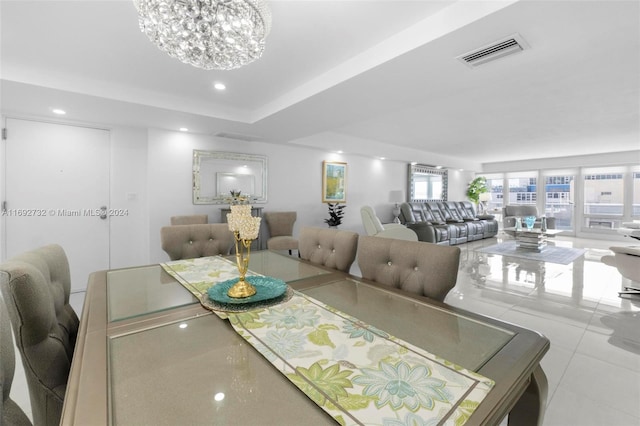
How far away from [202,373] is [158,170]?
4243mm

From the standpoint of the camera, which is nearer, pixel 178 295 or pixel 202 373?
pixel 202 373

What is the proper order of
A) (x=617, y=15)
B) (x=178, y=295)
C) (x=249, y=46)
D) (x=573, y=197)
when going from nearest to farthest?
(x=178, y=295) < (x=249, y=46) < (x=617, y=15) < (x=573, y=197)

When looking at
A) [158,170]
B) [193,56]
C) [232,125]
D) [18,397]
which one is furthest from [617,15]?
[158,170]

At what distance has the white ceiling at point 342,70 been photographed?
1.82 meters

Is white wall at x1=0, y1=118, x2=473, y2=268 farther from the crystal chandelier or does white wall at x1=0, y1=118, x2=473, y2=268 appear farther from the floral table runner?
the floral table runner

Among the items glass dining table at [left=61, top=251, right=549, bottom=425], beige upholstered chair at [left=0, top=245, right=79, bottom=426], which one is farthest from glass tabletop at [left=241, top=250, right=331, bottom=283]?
beige upholstered chair at [left=0, top=245, right=79, bottom=426]

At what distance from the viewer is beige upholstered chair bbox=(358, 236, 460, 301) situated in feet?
4.36

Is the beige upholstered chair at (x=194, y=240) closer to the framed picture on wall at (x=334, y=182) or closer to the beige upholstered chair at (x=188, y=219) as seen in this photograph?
the beige upholstered chair at (x=188, y=219)

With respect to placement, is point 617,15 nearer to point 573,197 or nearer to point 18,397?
point 18,397

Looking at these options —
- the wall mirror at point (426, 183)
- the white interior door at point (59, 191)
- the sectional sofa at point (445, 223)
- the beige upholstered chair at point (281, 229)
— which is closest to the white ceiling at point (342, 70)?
the white interior door at point (59, 191)

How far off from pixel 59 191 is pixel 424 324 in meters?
4.73

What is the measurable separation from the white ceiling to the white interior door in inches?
12.3

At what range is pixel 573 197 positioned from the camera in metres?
8.42

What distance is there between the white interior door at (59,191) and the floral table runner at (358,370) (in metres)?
4.11
